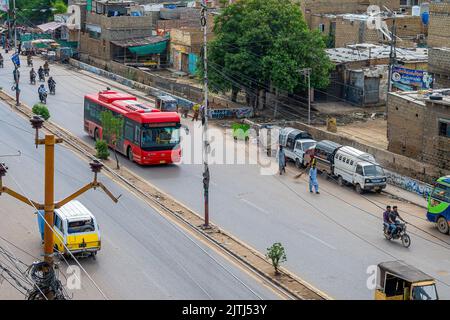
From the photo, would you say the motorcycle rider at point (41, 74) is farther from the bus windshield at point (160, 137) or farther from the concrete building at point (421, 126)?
the concrete building at point (421, 126)

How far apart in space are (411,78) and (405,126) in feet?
39.3

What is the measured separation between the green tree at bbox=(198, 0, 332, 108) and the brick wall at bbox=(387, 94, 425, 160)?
1055 cm

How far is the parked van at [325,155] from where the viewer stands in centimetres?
3829

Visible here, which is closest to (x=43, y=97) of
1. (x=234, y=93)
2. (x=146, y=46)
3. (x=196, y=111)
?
(x=196, y=111)

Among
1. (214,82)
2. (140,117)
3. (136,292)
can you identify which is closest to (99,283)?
(136,292)

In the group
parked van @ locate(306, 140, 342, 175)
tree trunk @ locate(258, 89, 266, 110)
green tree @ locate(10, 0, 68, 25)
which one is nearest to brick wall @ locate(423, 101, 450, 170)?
parked van @ locate(306, 140, 342, 175)

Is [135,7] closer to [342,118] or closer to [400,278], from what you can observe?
[342,118]

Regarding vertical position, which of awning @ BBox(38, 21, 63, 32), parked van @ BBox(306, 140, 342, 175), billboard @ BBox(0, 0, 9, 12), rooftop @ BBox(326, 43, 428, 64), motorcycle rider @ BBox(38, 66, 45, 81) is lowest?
parked van @ BBox(306, 140, 342, 175)

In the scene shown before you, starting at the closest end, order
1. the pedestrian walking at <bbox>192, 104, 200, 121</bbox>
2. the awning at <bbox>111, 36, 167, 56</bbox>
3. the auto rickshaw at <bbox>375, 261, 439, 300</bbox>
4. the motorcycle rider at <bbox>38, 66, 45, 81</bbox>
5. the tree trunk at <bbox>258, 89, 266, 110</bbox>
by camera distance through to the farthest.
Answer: the auto rickshaw at <bbox>375, 261, 439, 300</bbox>
the pedestrian walking at <bbox>192, 104, 200, 121</bbox>
the tree trunk at <bbox>258, 89, 266, 110</bbox>
the motorcycle rider at <bbox>38, 66, 45, 81</bbox>
the awning at <bbox>111, 36, 167, 56</bbox>

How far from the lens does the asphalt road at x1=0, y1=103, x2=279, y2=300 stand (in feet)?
80.6

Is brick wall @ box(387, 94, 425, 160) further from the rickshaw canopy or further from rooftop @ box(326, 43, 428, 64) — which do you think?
the rickshaw canopy

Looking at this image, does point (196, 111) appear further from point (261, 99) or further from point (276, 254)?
point (276, 254)

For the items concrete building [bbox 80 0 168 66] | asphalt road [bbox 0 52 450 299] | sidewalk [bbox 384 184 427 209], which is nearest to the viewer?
asphalt road [bbox 0 52 450 299]

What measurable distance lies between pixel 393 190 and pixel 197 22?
50.0 m
